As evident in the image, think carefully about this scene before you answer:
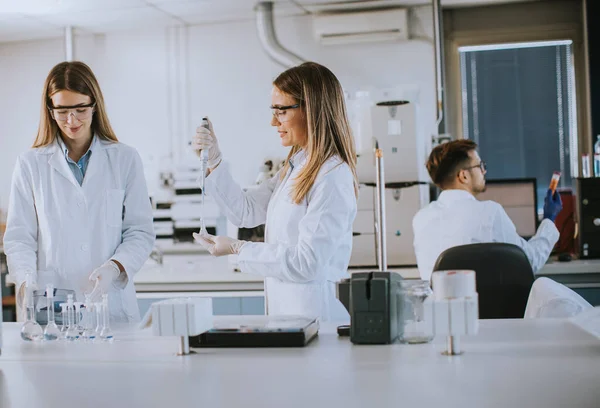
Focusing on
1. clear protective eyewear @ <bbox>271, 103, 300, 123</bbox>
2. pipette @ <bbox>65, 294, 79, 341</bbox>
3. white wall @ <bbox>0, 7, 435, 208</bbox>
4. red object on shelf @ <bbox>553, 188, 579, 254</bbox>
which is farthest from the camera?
white wall @ <bbox>0, 7, 435, 208</bbox>

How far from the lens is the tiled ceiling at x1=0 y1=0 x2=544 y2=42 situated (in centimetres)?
484

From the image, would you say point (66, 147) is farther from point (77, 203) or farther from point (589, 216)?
point (589, 216)

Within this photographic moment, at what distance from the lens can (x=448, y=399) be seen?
106 cm

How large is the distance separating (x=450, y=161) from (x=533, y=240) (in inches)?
19.2

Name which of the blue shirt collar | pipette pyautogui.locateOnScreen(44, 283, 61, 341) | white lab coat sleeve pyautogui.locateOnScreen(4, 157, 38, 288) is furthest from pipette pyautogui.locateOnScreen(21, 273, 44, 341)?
the blue shirt collar

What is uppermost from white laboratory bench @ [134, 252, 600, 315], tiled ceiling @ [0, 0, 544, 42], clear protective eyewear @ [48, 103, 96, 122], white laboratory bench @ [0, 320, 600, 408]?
tiled ceiling @ [0, 0, 544, 42]

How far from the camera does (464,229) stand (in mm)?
3031

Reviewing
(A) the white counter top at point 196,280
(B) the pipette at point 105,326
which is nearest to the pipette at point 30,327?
(B) the pipette at point 105,326

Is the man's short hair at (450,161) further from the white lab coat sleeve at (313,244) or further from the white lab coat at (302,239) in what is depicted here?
the white lab coat sleeve at (313,244)

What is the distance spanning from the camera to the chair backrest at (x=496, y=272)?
2.59m

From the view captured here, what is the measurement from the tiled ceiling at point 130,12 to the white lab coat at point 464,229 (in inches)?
86.4

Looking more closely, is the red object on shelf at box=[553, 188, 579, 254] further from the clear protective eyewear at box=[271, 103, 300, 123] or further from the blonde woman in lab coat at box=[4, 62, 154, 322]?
the blonde woman in lab coat at box=[4, 62, 154, 322]

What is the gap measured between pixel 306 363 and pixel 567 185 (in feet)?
13.2

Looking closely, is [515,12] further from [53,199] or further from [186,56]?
[53,199]
